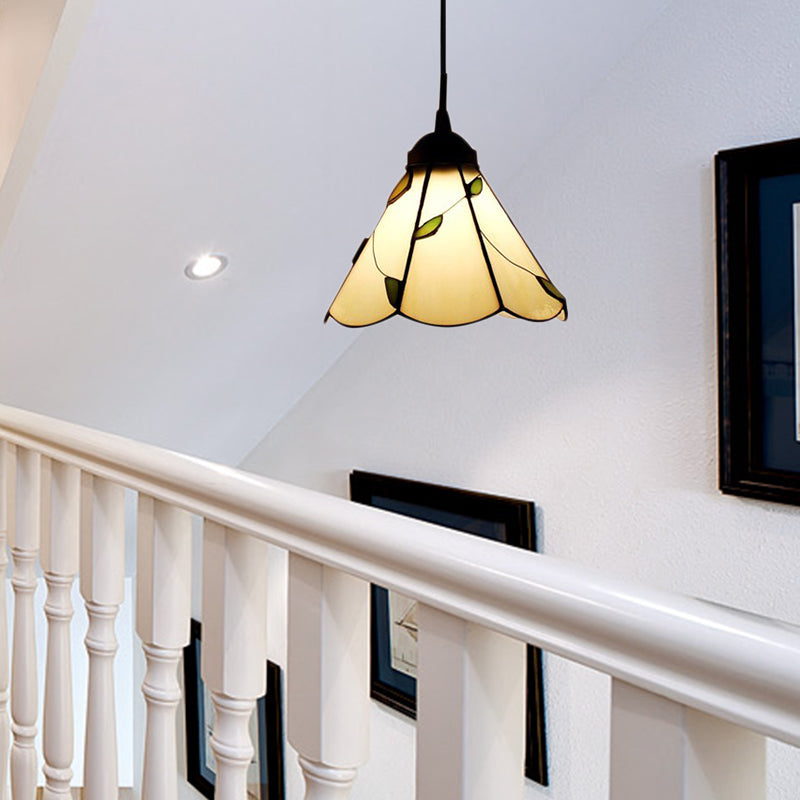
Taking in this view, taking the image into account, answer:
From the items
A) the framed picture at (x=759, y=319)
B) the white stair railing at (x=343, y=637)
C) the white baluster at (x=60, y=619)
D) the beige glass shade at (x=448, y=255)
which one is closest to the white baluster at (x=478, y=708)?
the white stair railing at (x=343, y=637)

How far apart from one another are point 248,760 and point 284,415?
2.42 meters

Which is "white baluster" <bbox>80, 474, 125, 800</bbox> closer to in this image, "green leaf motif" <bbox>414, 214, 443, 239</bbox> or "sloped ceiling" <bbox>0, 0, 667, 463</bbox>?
"green leaf motif" <bbox>414, 214, 443, 239</bbox>

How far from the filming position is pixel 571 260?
2.08 metres

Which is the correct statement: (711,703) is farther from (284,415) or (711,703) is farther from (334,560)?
(284,415)

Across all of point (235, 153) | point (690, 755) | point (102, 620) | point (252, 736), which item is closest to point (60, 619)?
point (102, 620)

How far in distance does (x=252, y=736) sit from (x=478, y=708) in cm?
280

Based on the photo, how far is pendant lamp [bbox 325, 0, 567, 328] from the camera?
4.11 feet

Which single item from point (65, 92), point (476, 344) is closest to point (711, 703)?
point (65, 92)

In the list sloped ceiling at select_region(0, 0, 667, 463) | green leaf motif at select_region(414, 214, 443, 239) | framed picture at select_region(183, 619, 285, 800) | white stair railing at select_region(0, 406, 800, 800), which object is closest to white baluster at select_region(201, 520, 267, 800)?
white stair railing at select_region(0, 406, 800, 800)

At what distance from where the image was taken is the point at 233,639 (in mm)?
677

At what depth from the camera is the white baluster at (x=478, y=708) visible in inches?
18.6

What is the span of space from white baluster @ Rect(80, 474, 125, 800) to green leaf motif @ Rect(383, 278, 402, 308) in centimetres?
53

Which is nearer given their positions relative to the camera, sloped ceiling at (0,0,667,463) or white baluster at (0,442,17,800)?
white baluster at (0,442,17,800)

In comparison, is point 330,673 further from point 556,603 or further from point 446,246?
point 446,246
